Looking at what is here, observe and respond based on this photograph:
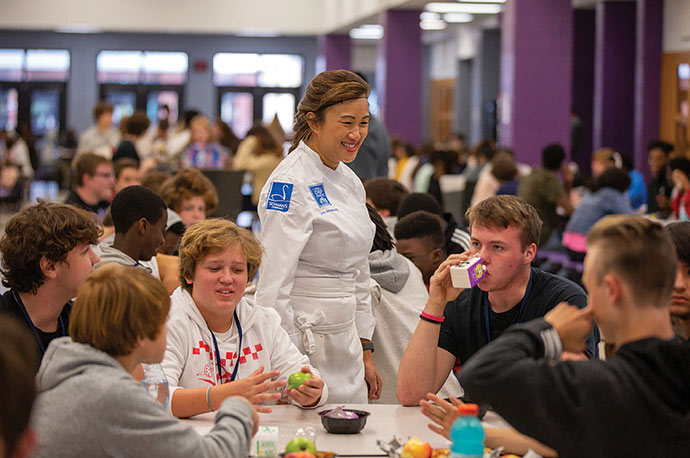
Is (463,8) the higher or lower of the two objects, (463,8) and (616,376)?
the higher

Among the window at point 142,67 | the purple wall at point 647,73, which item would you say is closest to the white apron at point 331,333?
the purple wall at point 647,73

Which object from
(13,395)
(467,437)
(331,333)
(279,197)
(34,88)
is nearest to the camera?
(13,395)

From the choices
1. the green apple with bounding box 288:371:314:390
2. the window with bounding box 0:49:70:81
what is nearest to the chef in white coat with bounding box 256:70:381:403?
the green apple with bounding box 288:371:314:390

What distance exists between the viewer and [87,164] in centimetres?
576

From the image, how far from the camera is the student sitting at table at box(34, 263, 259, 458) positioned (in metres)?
1.74

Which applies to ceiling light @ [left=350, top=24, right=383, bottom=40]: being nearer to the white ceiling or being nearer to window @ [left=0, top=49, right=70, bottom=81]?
the white ceiling

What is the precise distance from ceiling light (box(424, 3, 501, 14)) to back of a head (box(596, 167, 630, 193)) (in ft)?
23.4

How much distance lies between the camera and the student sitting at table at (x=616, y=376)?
1653 millimetres

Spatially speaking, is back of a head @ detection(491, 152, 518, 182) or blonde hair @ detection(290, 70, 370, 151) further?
back of a head @ detection(491, 152, 518, 182)

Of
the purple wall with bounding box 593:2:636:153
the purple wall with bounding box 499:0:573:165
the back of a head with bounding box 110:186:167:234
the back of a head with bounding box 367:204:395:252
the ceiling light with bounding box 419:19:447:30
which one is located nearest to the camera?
the back of a head with bounding box 110:186:167:234

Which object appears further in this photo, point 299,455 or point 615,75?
point 615,75

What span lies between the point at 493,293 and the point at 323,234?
0.63 metres

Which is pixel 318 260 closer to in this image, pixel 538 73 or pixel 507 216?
pixel 507 216

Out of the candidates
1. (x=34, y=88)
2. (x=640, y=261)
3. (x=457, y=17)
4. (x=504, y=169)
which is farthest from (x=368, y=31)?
(x=640, y=261)
